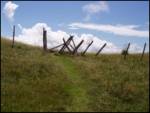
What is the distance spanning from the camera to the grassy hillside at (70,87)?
23109mm

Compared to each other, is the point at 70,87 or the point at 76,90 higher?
the point at 70,87

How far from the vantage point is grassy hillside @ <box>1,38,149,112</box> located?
75.8 ft

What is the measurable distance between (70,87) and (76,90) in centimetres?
88

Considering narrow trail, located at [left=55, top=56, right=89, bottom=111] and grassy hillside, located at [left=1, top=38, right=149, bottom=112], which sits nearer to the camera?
narrow trail, located at [left=55, top=56, right=89, bottom=111]

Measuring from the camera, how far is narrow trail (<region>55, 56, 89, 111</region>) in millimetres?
22808

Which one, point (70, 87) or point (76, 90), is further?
point (70, 87)

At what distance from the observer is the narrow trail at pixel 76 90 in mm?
22808

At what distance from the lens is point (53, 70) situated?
32.0m

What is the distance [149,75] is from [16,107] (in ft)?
44.4

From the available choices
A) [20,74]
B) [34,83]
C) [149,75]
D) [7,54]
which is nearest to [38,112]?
[34,83]

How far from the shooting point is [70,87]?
88.5 feet

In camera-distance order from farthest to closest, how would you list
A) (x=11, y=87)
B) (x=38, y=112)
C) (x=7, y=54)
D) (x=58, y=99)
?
(x=7, y=54)
(x=11, y=87)
(x=58, y=99)
(x=38, y=112)

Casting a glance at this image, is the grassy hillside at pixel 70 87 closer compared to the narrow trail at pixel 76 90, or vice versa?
the narrow trail at pixel 76 90

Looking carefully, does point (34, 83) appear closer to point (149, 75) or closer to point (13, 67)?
point (13, 67)
